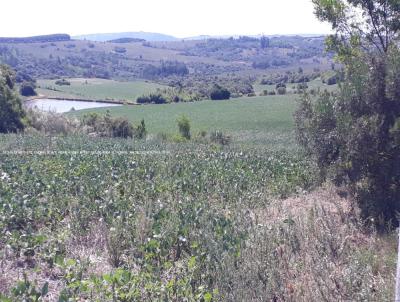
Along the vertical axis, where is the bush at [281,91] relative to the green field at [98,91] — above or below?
above

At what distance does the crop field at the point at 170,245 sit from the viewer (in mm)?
5699

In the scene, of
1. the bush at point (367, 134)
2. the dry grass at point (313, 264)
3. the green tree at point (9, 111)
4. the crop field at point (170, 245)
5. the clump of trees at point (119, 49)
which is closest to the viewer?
the dry grass at point (313, 264)

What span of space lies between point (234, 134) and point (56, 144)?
26.5m

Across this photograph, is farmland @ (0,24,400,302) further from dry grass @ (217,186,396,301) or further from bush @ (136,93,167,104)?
bush @ (136,93,167,104)

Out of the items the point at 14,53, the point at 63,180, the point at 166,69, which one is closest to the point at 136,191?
the point at 63,180

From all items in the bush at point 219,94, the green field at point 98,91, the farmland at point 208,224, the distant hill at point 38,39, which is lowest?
the green field at point 98,91

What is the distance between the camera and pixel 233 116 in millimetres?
58844

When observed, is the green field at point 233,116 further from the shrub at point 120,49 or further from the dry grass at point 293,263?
the shrub at point 120,49

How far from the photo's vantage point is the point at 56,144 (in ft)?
76.6

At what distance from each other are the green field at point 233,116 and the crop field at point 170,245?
32.0 metres

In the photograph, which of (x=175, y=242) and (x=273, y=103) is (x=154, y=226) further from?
(x=273, y=103)

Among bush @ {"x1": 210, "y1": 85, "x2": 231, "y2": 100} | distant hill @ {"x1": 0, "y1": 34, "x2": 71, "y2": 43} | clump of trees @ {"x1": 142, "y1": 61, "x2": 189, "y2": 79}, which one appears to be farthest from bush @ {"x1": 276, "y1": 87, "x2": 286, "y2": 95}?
distant hill @ {"x1": 0, "y1": 34, "x2": 71, "y2": 43}

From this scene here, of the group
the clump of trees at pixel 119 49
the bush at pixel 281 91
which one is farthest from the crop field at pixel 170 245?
the clump of trees at pixel 119 49

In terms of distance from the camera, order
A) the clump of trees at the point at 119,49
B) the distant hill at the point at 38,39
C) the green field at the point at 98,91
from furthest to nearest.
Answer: the clump of trees at the point at 119,49
the distant hill at the point at 38,39
the green field at the point at 98,91
